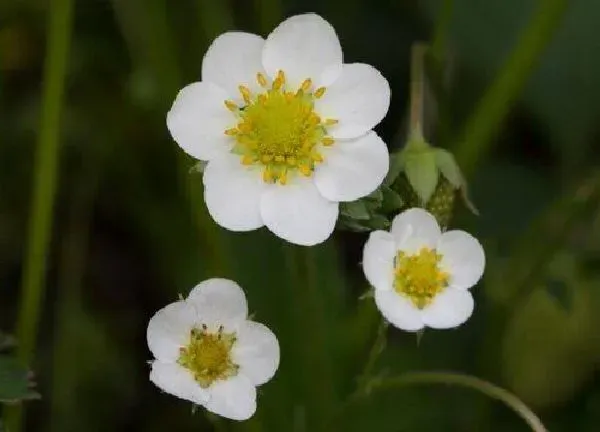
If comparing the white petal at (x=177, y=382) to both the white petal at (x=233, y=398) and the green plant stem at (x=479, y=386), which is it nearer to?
the white petal at (x=233, y=398)

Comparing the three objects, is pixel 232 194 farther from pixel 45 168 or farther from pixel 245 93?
pixel 45 168

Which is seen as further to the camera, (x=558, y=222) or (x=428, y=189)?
(x=558, y=222)

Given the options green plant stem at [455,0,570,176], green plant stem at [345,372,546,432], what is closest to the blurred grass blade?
green plant stem at [455,0,570,176]

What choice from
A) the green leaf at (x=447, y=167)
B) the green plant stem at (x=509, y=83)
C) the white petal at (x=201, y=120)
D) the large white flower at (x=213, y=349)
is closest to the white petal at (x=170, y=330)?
the large white flower at (x=213, y=349)

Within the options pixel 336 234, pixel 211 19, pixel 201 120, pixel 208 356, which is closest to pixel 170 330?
pixel 208 356

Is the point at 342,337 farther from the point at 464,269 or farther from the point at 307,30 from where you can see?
the point at 307,30

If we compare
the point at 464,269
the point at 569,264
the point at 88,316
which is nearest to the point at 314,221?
the point at 464,269
